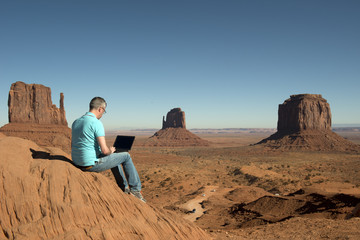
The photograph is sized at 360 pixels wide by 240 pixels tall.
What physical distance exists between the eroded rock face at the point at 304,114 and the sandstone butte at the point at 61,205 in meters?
80.0

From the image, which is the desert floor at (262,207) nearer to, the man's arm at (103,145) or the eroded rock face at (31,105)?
the man's arm at (103,145)

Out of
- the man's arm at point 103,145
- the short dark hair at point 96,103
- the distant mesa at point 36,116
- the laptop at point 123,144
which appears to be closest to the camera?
the man's arm at point 103,145

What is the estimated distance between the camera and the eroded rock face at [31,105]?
193 ft

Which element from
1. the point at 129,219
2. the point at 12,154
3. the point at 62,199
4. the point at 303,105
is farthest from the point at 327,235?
the point at 303,105

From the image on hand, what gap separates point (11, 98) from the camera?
5862 cm

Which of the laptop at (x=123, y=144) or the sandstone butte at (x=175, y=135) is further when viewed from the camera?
the sandstone butte at (x=175, y=135)

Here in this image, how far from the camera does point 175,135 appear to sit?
366ft

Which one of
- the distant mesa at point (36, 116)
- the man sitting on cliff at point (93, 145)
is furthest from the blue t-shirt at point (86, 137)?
the distant mesa at point (36, 116)

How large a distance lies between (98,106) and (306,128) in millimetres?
81696

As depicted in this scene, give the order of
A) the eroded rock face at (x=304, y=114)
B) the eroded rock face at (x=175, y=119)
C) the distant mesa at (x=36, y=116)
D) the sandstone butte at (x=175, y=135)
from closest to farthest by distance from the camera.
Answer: the distant mesa at (x=36, y=116) → the eroded rock face at (x=304, y=114) → the sandstone butte at (x=175, y=135) → the eroded rock face at (x=175, y=119)

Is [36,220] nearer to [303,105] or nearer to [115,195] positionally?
[115,195]

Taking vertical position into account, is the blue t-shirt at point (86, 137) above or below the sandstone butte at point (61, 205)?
above

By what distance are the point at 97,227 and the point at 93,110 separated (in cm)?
200

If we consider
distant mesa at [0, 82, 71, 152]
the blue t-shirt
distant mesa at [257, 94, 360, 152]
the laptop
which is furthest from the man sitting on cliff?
distant mesa at [257, 94, 360, 152]
